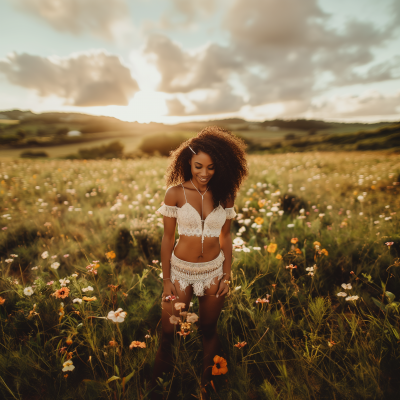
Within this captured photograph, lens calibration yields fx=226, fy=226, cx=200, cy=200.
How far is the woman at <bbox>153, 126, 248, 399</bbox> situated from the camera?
1.91 metres

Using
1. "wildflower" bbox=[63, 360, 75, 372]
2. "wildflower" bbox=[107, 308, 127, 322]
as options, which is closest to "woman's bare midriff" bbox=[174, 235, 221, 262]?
"wildflower" bbox=[107, 308, 127, 322]

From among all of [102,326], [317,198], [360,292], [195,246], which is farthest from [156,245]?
[317,198]

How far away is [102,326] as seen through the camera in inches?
91.7

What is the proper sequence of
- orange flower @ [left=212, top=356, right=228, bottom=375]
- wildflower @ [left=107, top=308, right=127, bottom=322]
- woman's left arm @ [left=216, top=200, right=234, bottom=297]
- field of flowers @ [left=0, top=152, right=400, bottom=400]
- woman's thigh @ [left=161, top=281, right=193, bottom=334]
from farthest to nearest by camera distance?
woman's left arm @ [left=216, top=200, right=234, bottom=297] < woman's thigh @ [left=161, top=281, right=193, bottom=334] < field of flowers @ [left=0, top=152, right=400, bottom=400] < orange flower @ [left=212, top=356, right=228, bottom=375] < wildflower @ [left=107, top=308, right=127, bottom=322]

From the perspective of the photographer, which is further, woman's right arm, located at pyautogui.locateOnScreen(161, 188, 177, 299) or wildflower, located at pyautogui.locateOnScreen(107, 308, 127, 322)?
woman's right arm, located at pyautogui.locateOnScreen(161, 188, 177, 299)

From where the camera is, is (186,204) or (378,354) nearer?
(378,354)

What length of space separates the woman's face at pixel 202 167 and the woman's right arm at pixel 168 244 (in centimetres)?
26

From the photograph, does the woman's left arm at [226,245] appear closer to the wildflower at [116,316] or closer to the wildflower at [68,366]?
the wildflower at [116,316]

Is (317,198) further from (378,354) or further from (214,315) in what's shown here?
(214,315)

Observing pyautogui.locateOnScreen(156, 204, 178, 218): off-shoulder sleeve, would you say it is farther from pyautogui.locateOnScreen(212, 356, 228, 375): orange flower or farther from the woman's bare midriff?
pyautogui.locateOnScreen(212, 356, 228, 375): orange flower

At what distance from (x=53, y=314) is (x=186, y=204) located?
1.86m

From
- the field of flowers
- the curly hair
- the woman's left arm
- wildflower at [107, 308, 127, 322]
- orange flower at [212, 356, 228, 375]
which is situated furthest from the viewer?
the woman's left arm

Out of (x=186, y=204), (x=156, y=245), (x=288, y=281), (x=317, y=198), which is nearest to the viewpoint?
(x=186, y=204)

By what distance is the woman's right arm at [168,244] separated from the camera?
1938 millimetres
